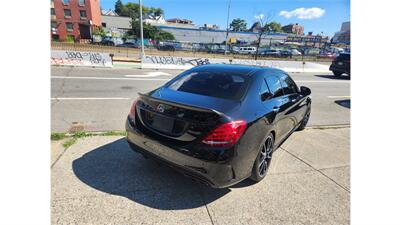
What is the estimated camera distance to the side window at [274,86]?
342 cm

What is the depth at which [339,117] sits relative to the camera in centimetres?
702

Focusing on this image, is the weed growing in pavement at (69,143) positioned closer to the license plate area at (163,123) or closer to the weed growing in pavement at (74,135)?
the weed growing in pavement at (74,135)

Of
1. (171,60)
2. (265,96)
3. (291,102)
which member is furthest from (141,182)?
(171,60)

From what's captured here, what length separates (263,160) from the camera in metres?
3.12

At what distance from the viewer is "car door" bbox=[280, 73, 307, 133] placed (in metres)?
3.81

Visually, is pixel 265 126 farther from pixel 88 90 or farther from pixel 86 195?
pixel 88 90

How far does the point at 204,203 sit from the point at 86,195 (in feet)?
4.42

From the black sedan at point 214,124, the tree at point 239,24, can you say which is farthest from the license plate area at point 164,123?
the tree at point 239,24

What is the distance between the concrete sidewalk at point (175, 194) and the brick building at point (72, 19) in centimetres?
6411

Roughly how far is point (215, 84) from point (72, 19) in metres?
67.5

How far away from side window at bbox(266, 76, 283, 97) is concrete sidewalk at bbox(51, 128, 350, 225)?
112 cm

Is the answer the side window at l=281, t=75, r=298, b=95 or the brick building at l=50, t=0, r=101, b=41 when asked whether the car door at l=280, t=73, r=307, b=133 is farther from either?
the brick building at l=50, t=0, r=101, b=41
